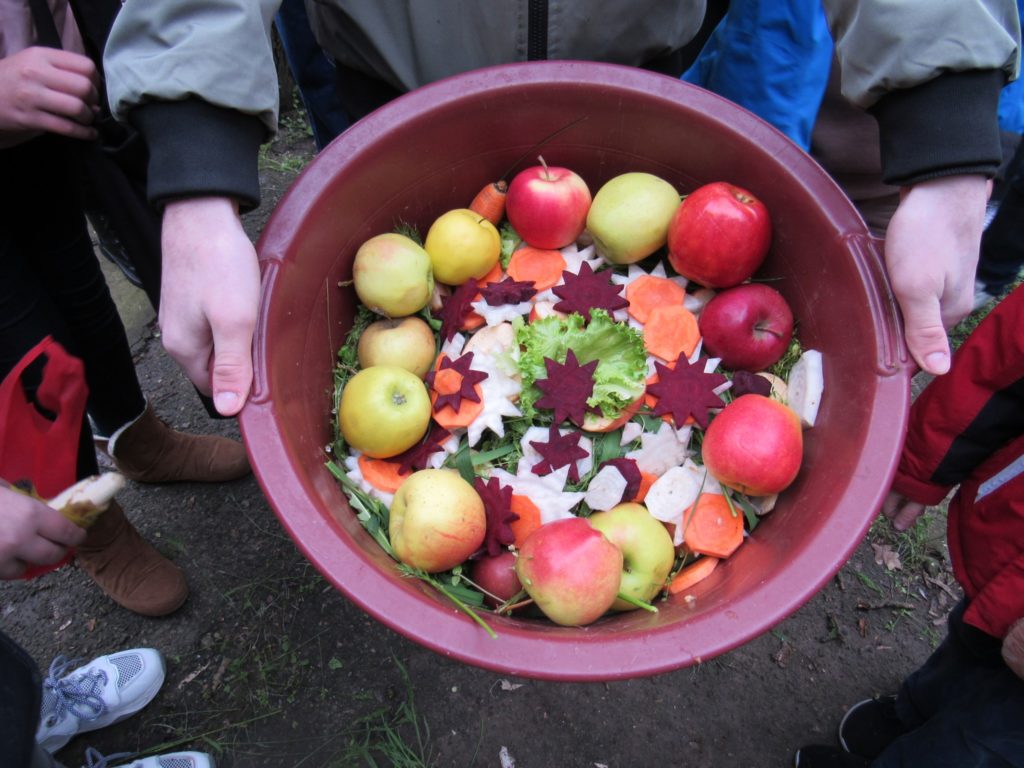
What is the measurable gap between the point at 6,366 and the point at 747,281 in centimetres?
193

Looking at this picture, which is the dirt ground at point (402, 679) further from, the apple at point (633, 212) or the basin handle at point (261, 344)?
the apple at point (633, 212)

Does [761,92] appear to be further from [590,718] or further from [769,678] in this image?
[590,718]

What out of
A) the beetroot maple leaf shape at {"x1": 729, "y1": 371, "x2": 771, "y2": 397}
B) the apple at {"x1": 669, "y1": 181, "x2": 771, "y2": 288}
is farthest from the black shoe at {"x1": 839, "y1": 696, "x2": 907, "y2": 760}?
the apple at {"x1": 669, "y1": 181, "x2": 771, "y2": 288}

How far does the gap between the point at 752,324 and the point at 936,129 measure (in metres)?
0.52

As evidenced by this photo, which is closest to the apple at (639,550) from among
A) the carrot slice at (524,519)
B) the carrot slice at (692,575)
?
the carrot slice at (692,575)

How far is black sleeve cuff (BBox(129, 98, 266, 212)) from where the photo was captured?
4.00 feet

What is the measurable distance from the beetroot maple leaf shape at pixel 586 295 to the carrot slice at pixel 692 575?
642 millimetres

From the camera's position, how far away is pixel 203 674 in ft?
7.35

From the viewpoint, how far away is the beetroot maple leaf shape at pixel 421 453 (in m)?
1.56

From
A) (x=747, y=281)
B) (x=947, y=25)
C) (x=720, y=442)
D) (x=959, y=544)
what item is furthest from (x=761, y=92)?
(x=959, y=544)

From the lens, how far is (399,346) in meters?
1.62

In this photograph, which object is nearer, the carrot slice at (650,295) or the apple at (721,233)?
the apple at (721,233)

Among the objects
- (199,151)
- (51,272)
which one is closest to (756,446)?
(199,151)

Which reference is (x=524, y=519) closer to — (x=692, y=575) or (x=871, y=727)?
(x=692, y=575)
